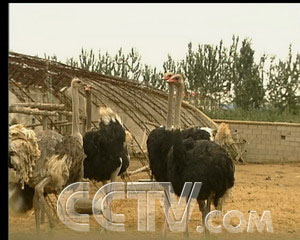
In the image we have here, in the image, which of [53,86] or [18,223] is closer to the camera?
[18,223]

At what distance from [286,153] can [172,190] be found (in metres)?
7.84

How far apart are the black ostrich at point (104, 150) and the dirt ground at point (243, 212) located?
1.42ft

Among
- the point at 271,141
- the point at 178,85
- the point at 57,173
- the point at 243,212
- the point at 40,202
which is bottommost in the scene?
the point at 243,212

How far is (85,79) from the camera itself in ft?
25.5

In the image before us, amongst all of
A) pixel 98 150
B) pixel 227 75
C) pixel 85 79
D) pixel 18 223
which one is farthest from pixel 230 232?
pixel 227 75

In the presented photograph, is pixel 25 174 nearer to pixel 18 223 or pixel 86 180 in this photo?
pixel 18 223

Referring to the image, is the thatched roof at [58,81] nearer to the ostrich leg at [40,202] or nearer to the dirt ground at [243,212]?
the dirt ground at [243,212]

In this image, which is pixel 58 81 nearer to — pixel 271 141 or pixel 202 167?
pixel 202 167

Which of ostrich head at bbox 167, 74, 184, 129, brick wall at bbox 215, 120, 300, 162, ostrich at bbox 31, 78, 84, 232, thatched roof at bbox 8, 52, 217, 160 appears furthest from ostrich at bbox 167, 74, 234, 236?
brick wall at bbox 215, 120, 300, 162

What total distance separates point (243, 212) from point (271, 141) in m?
6.36

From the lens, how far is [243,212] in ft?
19.2

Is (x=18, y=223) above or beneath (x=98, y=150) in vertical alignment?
beneath

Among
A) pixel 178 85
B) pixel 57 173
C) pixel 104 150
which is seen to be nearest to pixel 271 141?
pixel 104 150

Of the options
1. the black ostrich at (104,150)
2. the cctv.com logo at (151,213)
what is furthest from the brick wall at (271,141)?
the black ostrich at (104,150)
